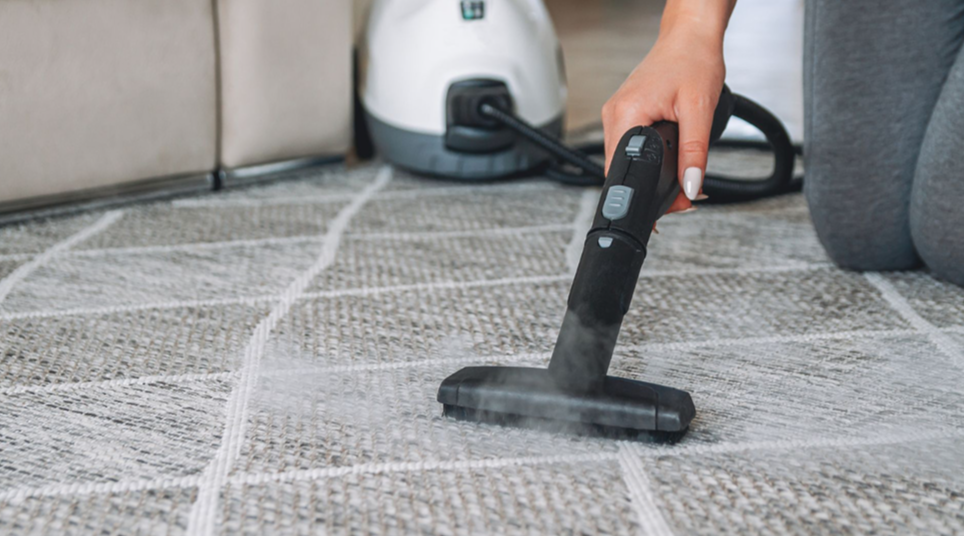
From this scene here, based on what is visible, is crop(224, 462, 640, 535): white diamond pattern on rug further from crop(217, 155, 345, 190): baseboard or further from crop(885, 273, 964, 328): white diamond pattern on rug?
crop(217, 155, 345, 190): baseboard

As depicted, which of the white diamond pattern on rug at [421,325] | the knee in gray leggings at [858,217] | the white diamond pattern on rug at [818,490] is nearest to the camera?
the white diamond pattern on rug at [818,490]

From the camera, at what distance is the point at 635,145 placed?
57cm

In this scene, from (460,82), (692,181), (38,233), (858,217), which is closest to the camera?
(692,181)

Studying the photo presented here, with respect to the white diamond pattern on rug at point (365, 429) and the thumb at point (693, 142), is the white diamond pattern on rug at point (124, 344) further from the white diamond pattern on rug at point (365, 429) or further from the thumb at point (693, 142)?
the thumb at point (693, 142)

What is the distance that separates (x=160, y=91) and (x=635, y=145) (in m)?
0.77

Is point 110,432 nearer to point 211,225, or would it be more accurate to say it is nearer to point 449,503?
point 449,503

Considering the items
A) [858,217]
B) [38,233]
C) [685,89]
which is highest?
[685,89]

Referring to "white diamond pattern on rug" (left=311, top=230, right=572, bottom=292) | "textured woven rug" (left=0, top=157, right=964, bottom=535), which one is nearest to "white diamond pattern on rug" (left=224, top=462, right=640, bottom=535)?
"textured woven rug" (left=0, top=157, right=964, bottom=535)

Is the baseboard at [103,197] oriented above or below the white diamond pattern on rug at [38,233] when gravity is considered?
above

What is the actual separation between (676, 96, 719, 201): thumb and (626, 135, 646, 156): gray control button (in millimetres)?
40

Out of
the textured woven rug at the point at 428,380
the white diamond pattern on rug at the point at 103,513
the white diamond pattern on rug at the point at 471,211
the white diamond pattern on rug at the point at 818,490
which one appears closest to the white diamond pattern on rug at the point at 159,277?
the textured woven rug at the point at 428,380

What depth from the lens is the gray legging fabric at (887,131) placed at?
0.74 meters

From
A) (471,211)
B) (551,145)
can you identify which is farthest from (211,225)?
(551,145)

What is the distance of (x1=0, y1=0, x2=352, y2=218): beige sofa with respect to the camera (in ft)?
3.34
